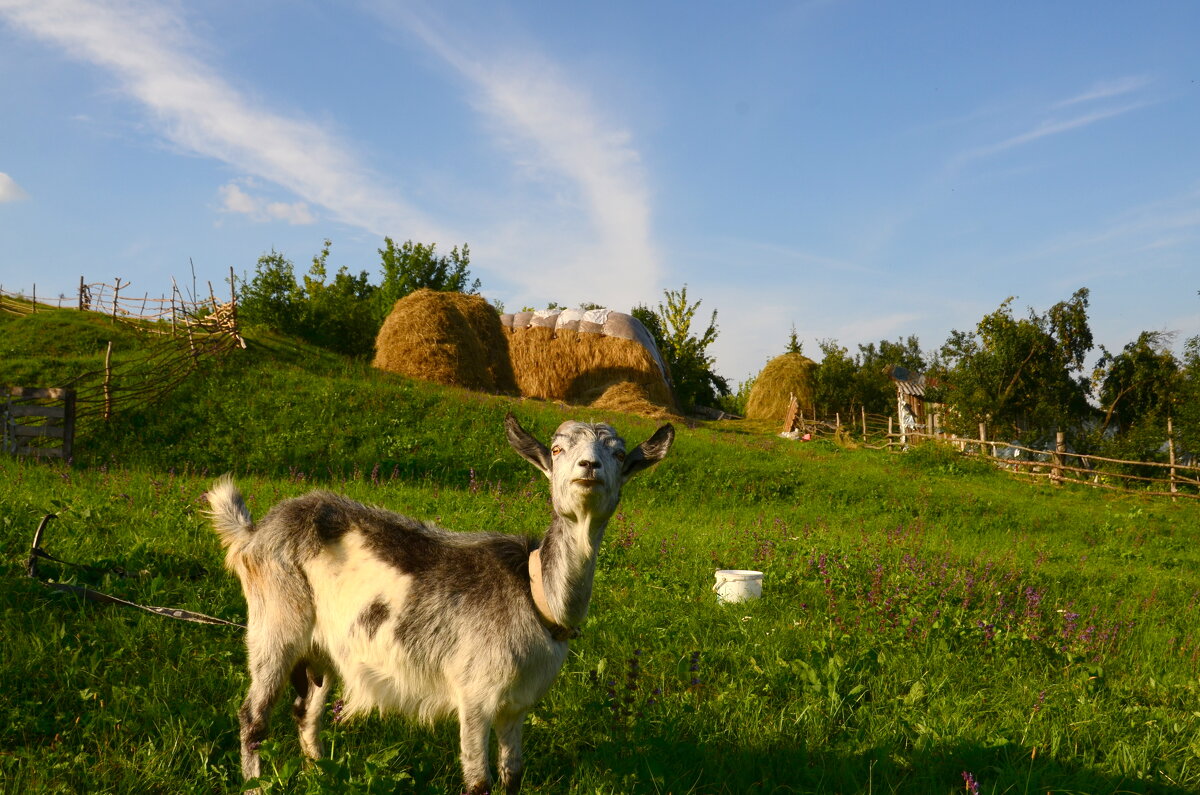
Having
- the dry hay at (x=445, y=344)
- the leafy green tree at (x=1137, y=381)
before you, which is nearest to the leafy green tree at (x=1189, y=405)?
the leafy green tree at (x=1137, y=381)

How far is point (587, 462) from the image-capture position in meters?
2.91

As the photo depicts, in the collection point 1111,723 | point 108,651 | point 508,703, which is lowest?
point 1111,723

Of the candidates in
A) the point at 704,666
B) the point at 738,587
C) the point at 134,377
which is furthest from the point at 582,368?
the point at 704,666

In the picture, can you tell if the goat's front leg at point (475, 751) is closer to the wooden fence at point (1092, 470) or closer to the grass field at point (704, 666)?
the grass field at point (704, 666)

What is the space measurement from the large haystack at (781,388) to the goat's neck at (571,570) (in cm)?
4387

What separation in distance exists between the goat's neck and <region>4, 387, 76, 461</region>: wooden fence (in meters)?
15.7

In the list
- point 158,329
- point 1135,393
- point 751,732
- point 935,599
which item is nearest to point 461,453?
point 935,599

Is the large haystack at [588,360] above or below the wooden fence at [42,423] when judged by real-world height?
above

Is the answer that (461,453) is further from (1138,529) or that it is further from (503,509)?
(1138,529)

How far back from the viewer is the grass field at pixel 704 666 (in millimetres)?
3941

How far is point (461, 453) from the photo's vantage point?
54.2 feet

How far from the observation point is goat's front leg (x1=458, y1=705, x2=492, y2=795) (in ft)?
10.3

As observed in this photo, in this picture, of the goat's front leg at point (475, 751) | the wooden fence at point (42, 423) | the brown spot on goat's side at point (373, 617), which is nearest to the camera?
the goat's front leg at point (475, 751)

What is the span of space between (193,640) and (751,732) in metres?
3.86
